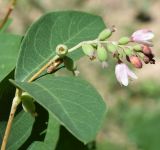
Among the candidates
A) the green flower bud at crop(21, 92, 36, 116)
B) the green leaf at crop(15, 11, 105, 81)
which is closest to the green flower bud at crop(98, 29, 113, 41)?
the green leaf at crop(15, 11, 105, 81)

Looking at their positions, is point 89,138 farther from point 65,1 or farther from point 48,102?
point 65,1

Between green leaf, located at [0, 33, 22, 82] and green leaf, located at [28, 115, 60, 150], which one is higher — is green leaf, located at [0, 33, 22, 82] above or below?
above

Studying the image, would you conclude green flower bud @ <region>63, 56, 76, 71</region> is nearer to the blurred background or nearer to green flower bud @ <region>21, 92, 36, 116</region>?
green flower bud @ <region>21, 92, 36, 116</region>

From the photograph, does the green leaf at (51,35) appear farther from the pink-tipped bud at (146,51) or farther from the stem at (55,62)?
the pink-tipped bud at (146,51)

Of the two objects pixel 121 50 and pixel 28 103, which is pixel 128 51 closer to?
pixel 121 50

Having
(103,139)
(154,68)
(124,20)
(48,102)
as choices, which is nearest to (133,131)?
(103,139)

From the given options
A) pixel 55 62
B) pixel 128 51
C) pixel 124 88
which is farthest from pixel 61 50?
pixel 124 88

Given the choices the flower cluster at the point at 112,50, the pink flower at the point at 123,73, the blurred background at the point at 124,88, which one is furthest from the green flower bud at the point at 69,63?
the blurred background at the point at 124,88
